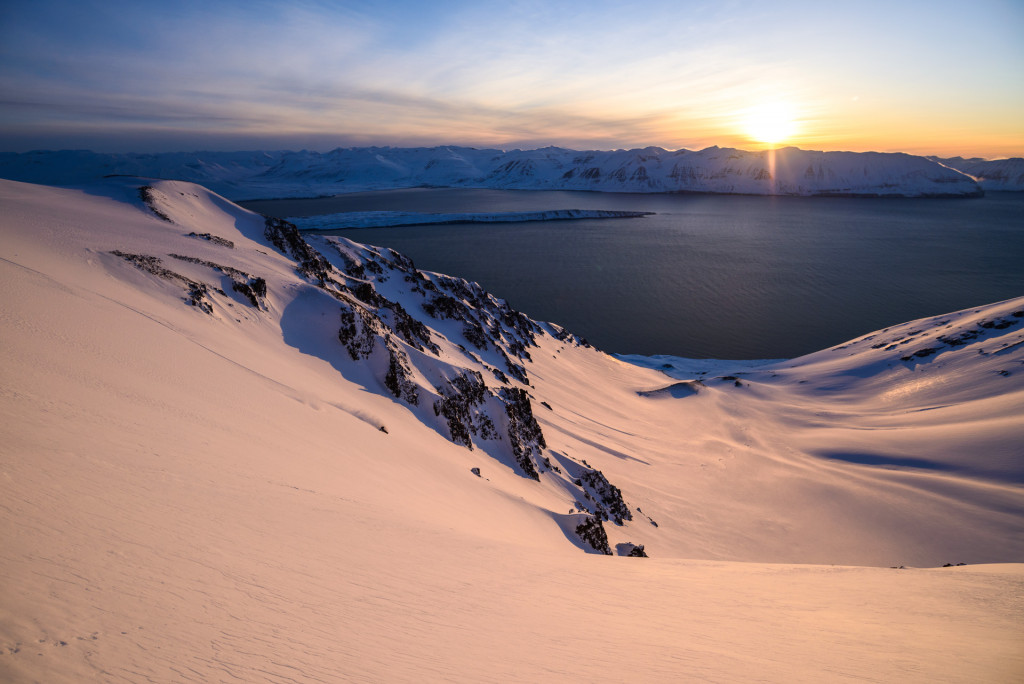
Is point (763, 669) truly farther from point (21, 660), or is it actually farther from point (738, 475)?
point (738, 475)

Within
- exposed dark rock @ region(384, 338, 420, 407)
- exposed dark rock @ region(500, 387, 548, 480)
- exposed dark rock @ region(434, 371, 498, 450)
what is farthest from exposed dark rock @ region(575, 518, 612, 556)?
exposed dark rock @ region(384, 338, 420, 407)

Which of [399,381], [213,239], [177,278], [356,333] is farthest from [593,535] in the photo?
[213,239]

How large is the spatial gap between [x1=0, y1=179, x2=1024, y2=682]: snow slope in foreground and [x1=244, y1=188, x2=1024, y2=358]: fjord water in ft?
93.1

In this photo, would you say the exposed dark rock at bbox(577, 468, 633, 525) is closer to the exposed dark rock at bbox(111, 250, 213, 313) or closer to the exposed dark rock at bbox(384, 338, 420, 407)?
the exposed dark rock at bbox(384, 338, 420, 407)

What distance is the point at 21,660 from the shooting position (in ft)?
9.86

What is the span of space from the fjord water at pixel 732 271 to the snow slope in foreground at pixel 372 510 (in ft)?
93.1

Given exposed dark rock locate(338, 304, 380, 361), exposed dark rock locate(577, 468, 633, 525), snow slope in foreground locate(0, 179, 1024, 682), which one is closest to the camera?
snow slope in foreground locate(0, 179, 1024, 682)

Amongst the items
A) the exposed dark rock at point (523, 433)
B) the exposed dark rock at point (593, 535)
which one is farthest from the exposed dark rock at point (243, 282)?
the exposed dark rock at point (593, 535)

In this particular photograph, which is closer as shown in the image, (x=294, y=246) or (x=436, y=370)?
(x=436, y=370)

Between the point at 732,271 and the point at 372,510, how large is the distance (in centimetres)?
8216

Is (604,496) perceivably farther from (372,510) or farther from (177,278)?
(177,278)

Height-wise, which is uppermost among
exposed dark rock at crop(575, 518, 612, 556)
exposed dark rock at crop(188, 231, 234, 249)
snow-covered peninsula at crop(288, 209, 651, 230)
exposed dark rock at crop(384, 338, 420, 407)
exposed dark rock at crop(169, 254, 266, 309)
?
snow-covered peninsula at crop(288, 209, 651, 230)

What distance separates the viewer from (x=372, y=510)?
8250 mm

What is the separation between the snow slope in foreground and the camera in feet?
14.1
